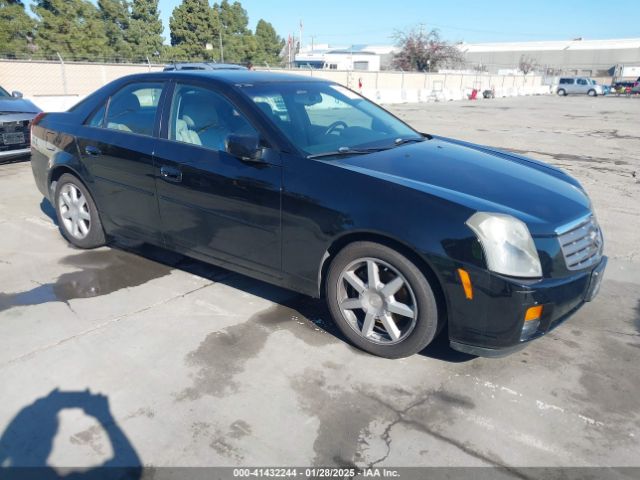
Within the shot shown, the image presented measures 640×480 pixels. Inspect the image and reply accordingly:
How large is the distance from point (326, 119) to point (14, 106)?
24.0ft

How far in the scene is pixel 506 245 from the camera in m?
2.76

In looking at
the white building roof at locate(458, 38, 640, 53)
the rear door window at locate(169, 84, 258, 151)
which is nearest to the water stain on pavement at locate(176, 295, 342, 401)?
the rear door window at locate(169, 84, 258, 151)

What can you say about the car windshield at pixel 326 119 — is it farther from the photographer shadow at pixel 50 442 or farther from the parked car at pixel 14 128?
the parked car at pixel 14 128

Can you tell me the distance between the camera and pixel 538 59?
97.6 meters

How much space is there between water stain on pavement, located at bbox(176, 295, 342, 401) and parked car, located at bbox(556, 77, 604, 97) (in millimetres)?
56270

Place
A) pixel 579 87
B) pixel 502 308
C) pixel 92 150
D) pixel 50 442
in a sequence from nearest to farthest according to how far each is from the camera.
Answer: pixel 50 442 → pixel 502 308 → pixel 92 150 → pixel 579 87

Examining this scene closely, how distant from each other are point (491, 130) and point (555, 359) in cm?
1474

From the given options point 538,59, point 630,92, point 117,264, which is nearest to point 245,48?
point 630,92

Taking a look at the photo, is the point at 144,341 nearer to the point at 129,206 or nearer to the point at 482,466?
the point at 129,206

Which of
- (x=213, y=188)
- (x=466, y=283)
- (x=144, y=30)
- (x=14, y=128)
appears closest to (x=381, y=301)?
(x=466, y=283)

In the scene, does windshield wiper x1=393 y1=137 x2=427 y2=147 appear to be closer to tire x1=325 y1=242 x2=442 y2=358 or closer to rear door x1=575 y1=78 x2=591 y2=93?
tire x1=325 y1=242 x2=442 y2=358

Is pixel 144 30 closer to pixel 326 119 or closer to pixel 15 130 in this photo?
pixel 15 130

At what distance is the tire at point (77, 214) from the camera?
4789mm

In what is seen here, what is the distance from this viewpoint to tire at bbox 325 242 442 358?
2988 millimetres
